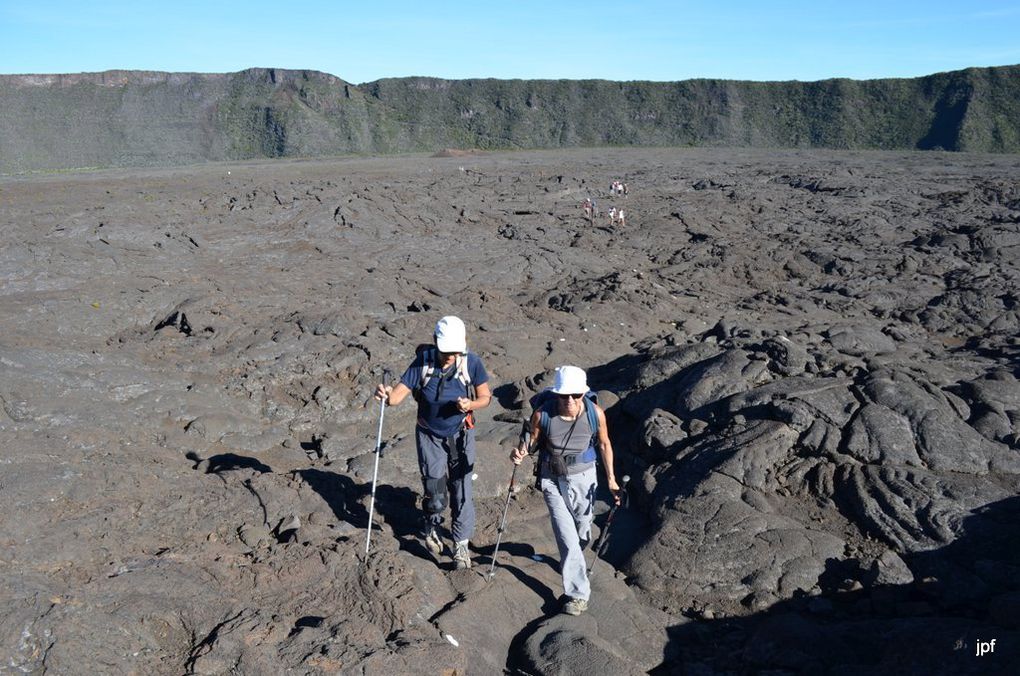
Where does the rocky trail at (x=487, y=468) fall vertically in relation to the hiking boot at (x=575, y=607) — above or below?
above

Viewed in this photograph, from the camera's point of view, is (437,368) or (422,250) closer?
(437,368)

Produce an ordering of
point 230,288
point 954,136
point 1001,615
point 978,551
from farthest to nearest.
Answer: point 954,136
point 230,288
point 978,551
point 1001,615

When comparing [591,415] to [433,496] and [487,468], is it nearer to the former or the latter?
[433,496]

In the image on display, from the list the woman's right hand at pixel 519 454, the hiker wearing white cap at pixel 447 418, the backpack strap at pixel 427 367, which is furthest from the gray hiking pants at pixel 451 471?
the woman's right hand at pixel 519 454

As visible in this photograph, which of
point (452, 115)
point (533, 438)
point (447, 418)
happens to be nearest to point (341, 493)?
→ point (447, 418)

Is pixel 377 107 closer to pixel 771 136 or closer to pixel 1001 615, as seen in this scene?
pixel 771 136

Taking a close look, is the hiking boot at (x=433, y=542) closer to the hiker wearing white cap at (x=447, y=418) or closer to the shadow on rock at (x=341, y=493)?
the hiker wearing white cap at (x=447, y=418)

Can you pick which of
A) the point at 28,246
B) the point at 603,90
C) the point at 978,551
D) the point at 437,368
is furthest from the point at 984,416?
the point at 603,90

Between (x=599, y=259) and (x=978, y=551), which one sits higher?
(x=599, y=259)
